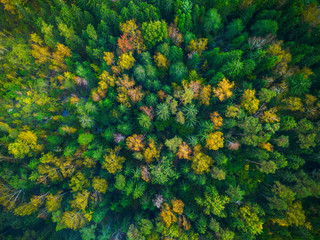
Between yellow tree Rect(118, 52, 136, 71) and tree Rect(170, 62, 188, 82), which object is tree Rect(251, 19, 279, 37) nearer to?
tree Rect(170, 62, 188, 82)

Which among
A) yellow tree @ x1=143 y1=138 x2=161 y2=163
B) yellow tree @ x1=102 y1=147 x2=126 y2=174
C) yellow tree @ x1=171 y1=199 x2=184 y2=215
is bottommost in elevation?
yellow tree @ x1=171 y1=199 x2=184 y2=215

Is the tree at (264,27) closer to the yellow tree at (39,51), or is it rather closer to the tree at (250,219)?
the tree at (250,219)

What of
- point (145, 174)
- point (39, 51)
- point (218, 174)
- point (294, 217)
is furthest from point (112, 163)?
point (294, 217)

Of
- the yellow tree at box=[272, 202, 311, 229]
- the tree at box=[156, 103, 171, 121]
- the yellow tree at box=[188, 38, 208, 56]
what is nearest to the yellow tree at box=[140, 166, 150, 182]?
the tree at box=[156, 103, 171, 121]

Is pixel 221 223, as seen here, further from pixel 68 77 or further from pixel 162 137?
pixel 68 77

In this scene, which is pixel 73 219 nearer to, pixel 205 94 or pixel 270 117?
pixel 205 94

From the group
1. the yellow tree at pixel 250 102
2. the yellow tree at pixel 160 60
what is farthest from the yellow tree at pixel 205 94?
the yellow tree at pixel 160 60

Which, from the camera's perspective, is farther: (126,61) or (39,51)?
(39,51)

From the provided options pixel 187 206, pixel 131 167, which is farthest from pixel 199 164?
pixel 131 167
